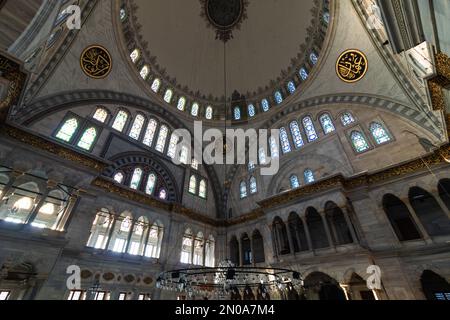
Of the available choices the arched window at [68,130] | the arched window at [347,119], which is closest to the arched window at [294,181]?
the arched window at [347,119]

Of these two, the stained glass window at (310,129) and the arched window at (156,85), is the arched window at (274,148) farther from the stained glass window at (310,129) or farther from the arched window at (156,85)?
the arched window at (156,85)

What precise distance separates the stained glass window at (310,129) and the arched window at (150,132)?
9886mm

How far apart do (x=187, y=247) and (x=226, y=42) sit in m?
15.2

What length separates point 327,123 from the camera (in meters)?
13.5

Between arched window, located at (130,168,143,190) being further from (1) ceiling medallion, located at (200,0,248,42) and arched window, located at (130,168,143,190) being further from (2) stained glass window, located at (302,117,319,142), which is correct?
(1) ceiling medallion, located at (200,0,248,42)

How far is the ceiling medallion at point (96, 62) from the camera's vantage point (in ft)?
37.0

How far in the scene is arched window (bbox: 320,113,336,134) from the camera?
13168 mm

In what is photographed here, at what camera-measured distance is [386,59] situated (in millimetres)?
10758

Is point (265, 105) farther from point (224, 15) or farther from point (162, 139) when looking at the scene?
point (162, 139)

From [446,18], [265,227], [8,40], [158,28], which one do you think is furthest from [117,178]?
[446,18]

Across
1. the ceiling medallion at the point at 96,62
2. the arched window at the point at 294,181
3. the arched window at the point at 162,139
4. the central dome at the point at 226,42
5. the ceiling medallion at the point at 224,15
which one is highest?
the ceiling medallion at the point at 224,15

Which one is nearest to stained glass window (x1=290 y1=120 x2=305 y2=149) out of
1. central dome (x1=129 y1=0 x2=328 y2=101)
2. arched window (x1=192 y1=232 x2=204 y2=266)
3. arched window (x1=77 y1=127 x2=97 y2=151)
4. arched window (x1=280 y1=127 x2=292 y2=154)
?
arched window (x1=280 y1=127 x2=292 y2=154)

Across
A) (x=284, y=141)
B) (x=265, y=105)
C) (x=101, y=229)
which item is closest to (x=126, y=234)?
(x=101, y=229)

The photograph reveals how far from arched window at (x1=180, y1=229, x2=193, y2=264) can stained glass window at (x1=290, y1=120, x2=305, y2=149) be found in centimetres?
882
